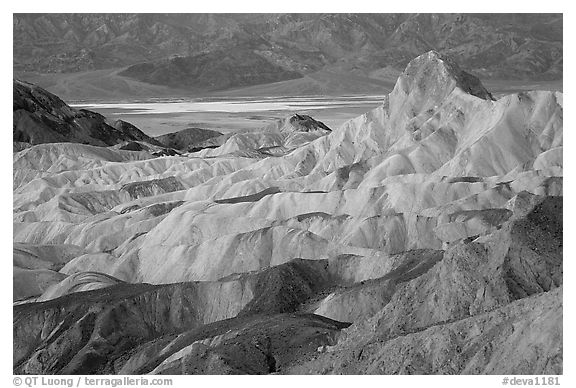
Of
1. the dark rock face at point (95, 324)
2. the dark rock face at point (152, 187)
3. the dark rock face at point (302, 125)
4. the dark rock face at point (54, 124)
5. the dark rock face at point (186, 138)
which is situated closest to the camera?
the dark rock face at point (95, 324)

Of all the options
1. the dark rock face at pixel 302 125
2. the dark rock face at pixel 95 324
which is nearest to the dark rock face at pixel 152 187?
the dark rock face at pixel 95 324

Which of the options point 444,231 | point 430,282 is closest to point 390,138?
point 444,231

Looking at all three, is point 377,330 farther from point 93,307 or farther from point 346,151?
point 346,151

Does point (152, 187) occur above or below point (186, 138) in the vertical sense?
above

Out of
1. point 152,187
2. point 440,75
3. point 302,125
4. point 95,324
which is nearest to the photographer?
point 95,324

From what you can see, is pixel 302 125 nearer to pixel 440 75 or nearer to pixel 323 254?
pixel 440 75

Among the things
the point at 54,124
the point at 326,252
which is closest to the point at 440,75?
the point at 326,252

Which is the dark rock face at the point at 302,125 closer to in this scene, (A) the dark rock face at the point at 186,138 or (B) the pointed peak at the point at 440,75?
(A) the dark rock face at the point at 186,138

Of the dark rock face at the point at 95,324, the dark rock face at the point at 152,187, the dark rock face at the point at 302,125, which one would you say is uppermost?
the dark rock face at the point at 95,324
